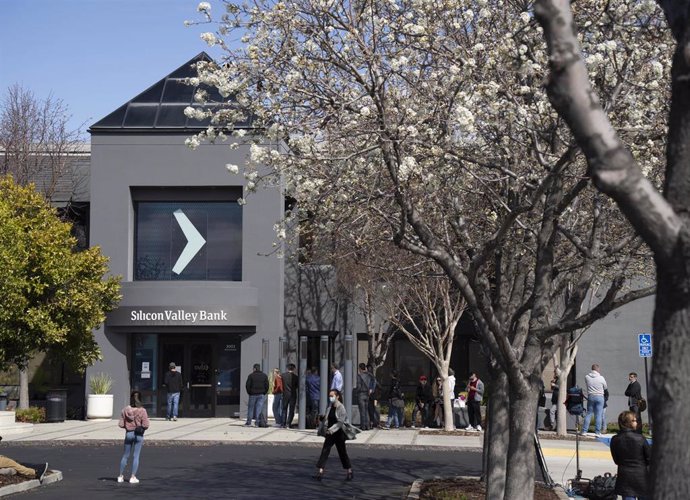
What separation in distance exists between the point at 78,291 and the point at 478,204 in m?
17.1

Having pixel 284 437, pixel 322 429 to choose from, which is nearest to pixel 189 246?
pixel 284 437

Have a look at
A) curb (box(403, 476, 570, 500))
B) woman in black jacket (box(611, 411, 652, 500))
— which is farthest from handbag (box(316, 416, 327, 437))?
woman in black jacket (box(611, 411, 652, 500))

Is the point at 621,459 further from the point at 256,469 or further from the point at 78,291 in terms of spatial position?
the point at 78,291

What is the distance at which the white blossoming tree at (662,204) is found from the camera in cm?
455

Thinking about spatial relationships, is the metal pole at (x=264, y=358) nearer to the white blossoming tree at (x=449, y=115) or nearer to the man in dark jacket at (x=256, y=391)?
the man in dark jacket at (x=256, y=391)

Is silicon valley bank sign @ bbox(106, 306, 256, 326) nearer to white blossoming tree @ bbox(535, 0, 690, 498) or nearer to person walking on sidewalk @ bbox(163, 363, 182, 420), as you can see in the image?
person walking on sidewalk @ bbox(163, 363, 182, 420)

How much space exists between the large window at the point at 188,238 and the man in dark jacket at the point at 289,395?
218 inches

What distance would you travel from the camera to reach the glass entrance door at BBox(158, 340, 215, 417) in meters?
32.8

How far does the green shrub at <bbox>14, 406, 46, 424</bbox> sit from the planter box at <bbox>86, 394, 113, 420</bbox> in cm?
135

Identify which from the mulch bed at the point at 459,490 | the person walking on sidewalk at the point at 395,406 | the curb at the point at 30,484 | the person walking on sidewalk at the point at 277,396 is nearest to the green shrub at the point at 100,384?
the person walking on sidewalk at the point at 277,396

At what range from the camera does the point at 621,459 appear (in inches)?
448

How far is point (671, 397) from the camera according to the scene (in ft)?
15.0

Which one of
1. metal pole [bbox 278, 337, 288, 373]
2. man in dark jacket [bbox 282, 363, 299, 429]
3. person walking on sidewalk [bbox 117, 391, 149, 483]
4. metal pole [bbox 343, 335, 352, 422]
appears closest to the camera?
person walking on sidewalk [bbox 117, 391, 149, 483]

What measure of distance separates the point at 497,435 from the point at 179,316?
1931 centimetres
